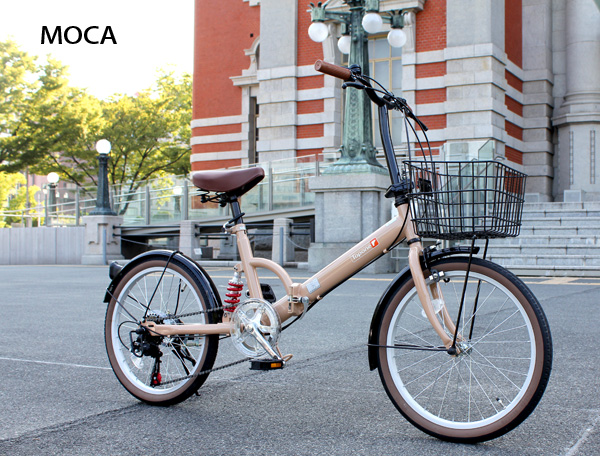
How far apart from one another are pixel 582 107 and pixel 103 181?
15322 mm

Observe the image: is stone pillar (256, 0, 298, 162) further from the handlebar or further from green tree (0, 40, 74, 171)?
the handlebar

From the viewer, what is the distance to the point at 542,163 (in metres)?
24.2

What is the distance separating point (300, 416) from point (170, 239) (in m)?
20.7

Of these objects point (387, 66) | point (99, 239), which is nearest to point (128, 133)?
point (99, 239)

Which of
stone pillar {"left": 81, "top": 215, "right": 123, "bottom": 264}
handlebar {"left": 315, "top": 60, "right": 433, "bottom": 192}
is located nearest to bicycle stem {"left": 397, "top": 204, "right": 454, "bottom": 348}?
handlebar {"left": 315, "top": 60, "right": 433, "bottom": 192}

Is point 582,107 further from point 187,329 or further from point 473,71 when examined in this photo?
point 187,329

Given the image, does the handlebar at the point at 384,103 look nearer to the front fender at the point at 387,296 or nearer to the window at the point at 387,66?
the front fender at the point at 387,296

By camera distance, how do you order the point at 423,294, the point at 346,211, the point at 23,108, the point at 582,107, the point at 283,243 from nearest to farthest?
the point at 423,294
the point at 346,211
the point at 283,243
the point at 582,107
the point at 23,108

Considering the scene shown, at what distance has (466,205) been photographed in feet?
10.0

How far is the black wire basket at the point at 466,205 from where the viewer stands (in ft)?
9.73

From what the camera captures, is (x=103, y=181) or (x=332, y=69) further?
(x=103, y=181)

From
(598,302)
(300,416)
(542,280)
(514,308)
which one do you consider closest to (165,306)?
(300,416)

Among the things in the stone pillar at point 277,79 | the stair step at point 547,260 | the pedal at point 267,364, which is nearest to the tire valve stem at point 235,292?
the pedal at point 267,364

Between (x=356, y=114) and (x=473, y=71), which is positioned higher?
(x=473, y=71)
